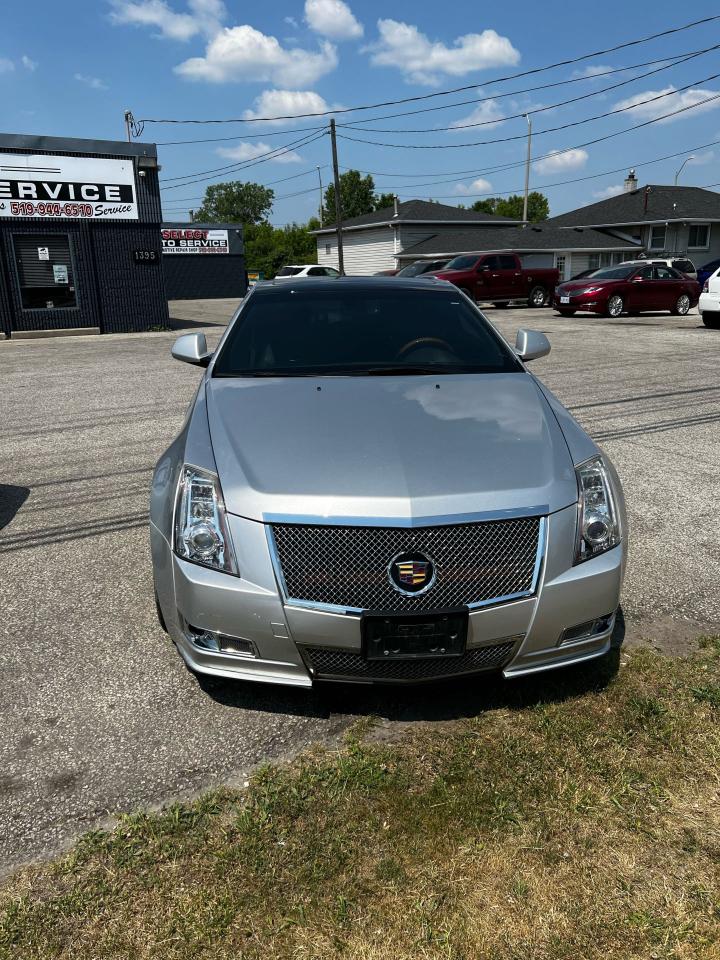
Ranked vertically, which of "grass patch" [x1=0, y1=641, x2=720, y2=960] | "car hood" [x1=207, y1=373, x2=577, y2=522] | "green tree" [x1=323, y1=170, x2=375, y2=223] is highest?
"green tree" [x1=323, y1=170, x2=375, y2=223]

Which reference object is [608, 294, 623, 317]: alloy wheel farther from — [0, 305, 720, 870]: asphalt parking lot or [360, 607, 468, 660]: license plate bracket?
[360, 607, 468, 660]: license plate bracket

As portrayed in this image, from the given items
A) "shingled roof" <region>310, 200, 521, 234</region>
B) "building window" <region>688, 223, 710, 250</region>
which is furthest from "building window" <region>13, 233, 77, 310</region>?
"building window" <region>688, 223, 710, 250</region>

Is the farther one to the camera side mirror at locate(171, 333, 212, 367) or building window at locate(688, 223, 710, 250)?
building window at locate(688, 223, 710, 250)

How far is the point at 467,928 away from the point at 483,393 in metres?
2.20

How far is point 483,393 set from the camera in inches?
134

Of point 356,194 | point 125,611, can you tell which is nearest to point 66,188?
point 125,611

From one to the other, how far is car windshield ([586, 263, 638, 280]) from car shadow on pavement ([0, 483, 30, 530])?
66.3 ft

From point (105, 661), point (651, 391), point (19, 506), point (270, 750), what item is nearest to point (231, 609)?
point (270, 750)

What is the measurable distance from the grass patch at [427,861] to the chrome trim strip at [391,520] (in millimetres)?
837

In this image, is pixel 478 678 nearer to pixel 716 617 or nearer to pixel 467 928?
pixel 467 928

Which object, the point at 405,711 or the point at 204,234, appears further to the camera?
the point at 204,234

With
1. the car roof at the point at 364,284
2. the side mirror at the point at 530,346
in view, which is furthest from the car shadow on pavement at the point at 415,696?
the car roof at the point at 364,284

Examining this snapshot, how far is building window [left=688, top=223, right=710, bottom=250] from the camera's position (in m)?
41.3

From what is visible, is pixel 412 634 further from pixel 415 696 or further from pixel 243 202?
pixel 243 202
